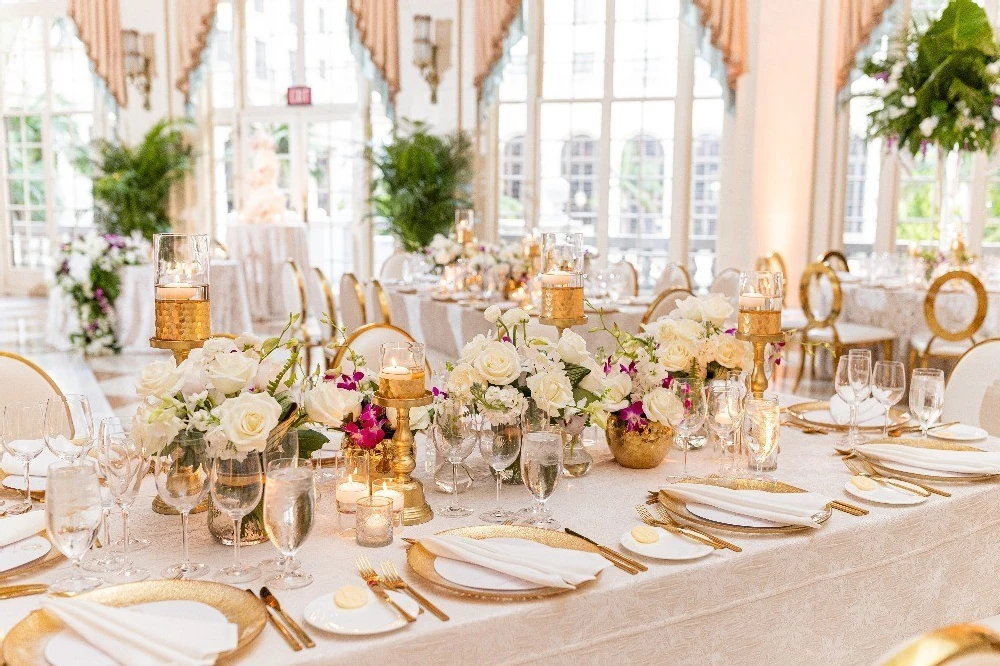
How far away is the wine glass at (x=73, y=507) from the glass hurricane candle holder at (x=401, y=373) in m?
0.56

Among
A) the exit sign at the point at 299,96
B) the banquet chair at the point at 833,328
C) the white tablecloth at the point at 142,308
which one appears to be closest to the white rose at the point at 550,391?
the banquet chair at the point at 833,328

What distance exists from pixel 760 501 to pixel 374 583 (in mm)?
742

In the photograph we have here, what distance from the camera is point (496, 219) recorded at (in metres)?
9.52

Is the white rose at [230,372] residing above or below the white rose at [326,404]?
above

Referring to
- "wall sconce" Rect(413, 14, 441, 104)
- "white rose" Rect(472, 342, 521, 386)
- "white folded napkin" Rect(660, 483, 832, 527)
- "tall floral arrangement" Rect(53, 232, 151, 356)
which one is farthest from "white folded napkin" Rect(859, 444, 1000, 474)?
"wall sconce" Rect(413, 14, 441, 104)

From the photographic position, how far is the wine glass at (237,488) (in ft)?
4.83

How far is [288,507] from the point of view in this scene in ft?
4.59

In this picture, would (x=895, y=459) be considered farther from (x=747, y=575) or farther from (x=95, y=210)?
(x=95, y=210)

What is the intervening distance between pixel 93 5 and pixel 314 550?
1065 cm

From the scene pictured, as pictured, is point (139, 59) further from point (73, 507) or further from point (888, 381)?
point (73, 507)

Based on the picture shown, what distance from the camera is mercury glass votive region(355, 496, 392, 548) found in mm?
1622

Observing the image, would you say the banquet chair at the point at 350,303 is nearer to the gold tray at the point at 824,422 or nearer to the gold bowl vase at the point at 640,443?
the gold tray at the point at 824,422

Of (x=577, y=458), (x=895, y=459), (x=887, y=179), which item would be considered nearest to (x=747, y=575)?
(x=577, y=458)

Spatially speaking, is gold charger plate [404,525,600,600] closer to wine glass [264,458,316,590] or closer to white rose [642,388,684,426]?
wine glass [264,458,316,590]
